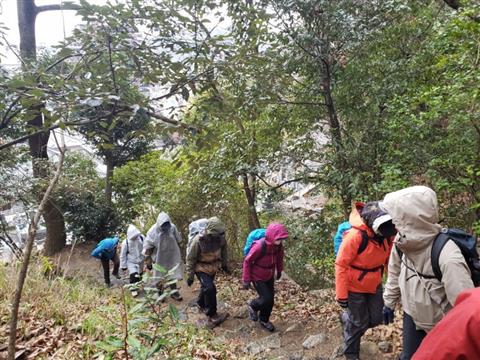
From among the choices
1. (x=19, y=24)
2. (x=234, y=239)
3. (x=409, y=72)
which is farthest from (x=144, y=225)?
(x=409, y=72)

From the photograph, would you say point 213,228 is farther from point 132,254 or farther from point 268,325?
point 132,254

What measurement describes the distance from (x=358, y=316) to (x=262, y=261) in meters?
1.82

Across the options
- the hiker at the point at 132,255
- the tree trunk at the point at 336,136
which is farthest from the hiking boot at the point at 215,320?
the tree trunk at the point at 336,136

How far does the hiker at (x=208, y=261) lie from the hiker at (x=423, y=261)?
333 centimetres

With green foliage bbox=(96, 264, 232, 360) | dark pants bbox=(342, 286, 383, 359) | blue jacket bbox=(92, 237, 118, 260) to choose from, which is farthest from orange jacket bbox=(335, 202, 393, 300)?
blue jacket bbox=(92, 237, 118, 260)

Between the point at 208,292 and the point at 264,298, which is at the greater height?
the point at 208,292

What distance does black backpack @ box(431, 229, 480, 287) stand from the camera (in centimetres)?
249

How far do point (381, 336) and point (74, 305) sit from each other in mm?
3834

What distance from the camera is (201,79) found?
3.02 m

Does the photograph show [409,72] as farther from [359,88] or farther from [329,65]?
[329,65]

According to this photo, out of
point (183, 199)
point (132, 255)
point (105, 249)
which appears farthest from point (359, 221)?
point (105, 249)

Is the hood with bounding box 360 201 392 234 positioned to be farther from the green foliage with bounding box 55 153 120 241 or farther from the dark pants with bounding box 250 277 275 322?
the green foliage with bounding box 55 153 120 241

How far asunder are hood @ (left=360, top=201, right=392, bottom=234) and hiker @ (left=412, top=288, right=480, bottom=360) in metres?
1.92

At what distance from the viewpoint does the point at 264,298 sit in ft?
18.5
